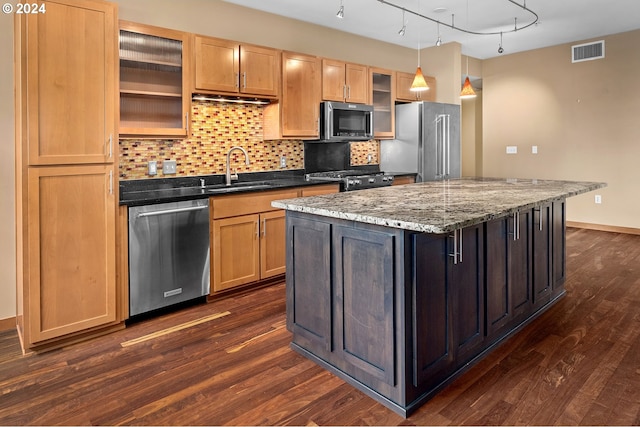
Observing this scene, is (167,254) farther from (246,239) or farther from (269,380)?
(269,380)

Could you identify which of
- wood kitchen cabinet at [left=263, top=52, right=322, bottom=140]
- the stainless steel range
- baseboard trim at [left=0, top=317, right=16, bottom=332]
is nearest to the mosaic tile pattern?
the stainless steel range

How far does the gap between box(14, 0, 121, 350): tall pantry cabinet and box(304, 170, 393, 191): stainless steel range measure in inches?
87.7

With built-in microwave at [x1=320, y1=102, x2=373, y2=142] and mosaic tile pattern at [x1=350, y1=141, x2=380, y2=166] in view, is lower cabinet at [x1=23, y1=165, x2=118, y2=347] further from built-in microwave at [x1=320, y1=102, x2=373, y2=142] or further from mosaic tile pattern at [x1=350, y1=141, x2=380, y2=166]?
mosaic tile pattern at [x1=350, y1=141, x2=380, y2=166]

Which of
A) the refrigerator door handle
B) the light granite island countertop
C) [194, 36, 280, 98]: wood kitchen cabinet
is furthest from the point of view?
the refrigerator door handle

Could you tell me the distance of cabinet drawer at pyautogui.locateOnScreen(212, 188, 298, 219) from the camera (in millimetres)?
3486

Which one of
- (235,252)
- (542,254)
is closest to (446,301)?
(542,254)

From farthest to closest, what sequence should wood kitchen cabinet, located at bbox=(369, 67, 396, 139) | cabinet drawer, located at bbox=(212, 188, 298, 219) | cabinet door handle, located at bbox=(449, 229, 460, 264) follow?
wood kitchen cabinet, located at bbox=(369, 67, 396, 139) < cabinet drawer, located at bbox=(212, 188, 298, 219) < cabinet door handle, located at bbox=(449, 229, 460, 264)

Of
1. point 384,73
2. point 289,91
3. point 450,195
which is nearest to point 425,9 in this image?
point 384,73

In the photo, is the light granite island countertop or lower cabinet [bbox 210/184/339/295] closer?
the light granite island countertop

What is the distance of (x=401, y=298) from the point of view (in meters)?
1.96

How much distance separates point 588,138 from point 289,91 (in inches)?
181

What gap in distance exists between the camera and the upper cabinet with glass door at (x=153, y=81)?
10.8 ft

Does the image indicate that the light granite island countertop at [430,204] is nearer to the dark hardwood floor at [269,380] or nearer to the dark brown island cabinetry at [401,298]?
the dark brown island cabinetry at [401,298]

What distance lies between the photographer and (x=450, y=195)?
2816 mm
